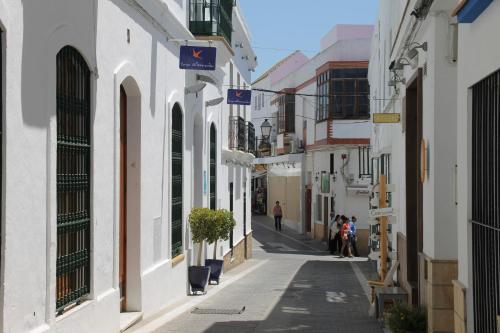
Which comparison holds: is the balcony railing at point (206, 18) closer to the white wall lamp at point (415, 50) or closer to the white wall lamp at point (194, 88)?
the white wall lamp at point (194, 88)

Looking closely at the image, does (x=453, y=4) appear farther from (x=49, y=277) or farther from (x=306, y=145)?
(x=306, y=145)

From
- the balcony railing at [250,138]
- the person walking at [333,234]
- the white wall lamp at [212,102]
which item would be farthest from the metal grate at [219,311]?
the person walking at [333,234]

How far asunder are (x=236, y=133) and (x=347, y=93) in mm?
9945

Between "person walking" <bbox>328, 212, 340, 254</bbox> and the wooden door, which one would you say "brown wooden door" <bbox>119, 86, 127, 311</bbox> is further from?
the wooden door

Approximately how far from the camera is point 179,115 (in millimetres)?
14727

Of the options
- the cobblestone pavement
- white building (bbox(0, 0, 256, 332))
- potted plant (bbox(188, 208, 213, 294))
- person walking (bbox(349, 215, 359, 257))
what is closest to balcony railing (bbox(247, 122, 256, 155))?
the cobblestone pavement

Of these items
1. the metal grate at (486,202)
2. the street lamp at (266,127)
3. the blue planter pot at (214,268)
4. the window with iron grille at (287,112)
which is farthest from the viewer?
the window with iron grille at (287,112)

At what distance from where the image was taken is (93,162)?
889cm

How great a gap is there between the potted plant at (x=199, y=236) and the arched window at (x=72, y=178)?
21.1 ft

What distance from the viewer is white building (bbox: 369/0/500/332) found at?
6.09 m

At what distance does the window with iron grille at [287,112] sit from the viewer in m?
42.7

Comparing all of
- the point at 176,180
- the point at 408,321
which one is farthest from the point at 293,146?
the point at 408,321

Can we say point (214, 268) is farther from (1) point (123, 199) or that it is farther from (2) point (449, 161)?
(2) point (449, 161)

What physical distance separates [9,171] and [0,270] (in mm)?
813
